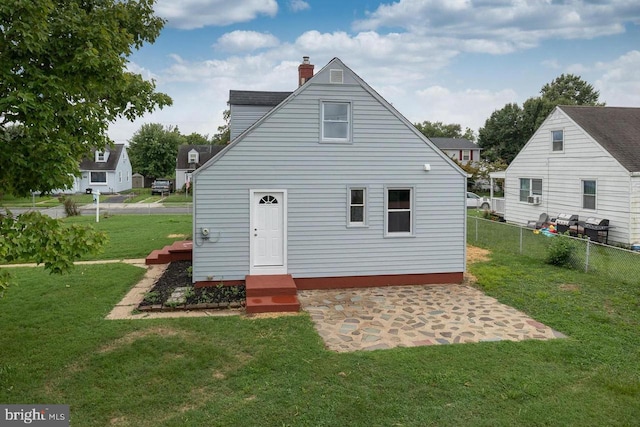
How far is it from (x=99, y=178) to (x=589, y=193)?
45359 mm

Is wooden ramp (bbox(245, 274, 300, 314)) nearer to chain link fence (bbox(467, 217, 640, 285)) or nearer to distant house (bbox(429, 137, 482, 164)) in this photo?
chain link fence (bbox(467, 217, 640, 285))

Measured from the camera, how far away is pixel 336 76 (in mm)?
10461

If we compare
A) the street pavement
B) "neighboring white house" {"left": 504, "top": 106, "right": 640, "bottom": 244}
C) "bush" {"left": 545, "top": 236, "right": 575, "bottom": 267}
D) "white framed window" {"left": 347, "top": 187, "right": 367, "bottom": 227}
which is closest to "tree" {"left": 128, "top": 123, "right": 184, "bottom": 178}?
the street pavement

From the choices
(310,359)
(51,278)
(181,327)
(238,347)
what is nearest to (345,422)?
(310,359)

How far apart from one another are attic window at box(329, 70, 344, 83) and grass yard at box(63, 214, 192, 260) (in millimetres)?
8490

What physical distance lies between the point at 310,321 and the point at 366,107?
555 centimetres

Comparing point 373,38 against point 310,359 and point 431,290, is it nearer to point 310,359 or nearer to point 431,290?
point 431,290

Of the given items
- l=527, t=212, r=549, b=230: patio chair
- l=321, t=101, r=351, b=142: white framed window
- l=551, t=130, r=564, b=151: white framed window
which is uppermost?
l=551, t=130, r=564, b=151: white framed window

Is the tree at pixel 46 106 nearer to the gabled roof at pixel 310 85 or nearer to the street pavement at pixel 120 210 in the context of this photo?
the gabled roof at pixel 310 85

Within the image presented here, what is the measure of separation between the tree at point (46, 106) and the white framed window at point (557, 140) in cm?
1923

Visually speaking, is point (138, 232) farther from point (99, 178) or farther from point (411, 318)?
point (99, 178)

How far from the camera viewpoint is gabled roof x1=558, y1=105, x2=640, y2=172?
16484 millimetres

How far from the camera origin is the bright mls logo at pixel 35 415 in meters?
4.59

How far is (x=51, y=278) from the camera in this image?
1118 cm
